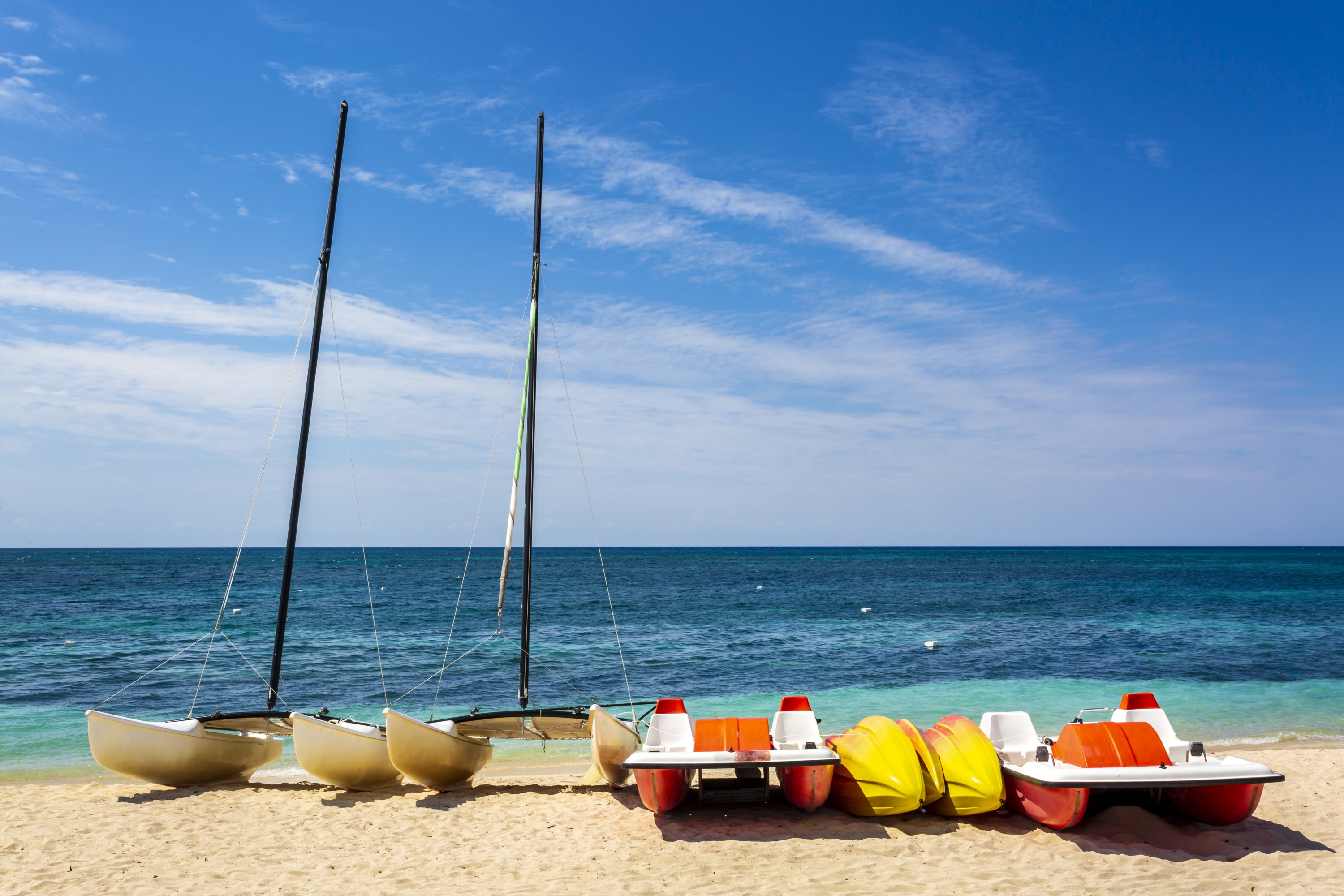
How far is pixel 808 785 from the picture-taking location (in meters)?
9.73

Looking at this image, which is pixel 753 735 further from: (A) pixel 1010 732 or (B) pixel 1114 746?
(B) pixel 1114 746

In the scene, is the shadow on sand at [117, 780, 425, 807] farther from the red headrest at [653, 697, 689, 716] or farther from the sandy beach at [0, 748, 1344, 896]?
the red headrest at [653, 697, 689, 716]

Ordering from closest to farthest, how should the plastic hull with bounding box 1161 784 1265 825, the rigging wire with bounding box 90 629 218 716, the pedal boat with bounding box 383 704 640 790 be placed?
the plastic hull with bounding box 1161 784 1265 825 → the pedal boat with bounding box 383 704 640 790 → the rigging wire with bounding box 90 629 218 716

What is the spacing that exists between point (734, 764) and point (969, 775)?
2.94m

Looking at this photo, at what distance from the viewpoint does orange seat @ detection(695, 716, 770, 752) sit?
31.9ft

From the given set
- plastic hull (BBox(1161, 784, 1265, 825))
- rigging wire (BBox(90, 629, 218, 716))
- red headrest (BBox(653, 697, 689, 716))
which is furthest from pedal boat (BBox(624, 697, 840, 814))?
rigging wire (BBox(90, 629, 218, 716))

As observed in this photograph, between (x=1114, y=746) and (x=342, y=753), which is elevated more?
(x=1114, y=746)

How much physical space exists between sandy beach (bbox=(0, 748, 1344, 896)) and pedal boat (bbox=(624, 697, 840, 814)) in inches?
13.7

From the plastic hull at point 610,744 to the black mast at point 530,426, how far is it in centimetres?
171

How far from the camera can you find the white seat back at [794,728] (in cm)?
1081

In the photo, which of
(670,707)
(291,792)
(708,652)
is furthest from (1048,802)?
(708,652)

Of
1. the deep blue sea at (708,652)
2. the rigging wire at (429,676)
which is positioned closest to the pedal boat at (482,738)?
the deep blue sea at (708,652)

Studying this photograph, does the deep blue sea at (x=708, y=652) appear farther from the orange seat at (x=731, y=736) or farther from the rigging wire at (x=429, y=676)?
the orange seat at (x=731, y=736)

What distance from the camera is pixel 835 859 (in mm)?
8688
